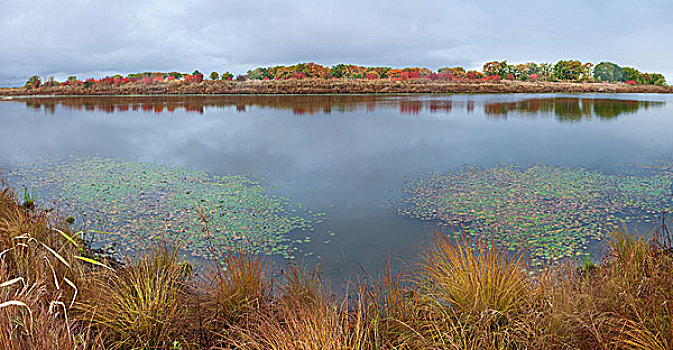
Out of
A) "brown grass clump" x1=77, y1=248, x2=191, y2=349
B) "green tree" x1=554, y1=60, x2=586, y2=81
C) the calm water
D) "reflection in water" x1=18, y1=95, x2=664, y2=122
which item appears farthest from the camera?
"green tree" x1=554, y1=60, x2=586, y2=81

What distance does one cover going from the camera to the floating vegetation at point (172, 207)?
5.55m

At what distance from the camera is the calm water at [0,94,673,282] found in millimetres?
6289

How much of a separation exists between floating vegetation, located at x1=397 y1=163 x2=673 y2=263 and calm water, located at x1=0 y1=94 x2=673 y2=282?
2.26 ft

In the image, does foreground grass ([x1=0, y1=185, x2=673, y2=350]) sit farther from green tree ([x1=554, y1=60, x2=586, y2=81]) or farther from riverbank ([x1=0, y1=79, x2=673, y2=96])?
green tree ([x1=554, y1=60, x2=586, y2=81])

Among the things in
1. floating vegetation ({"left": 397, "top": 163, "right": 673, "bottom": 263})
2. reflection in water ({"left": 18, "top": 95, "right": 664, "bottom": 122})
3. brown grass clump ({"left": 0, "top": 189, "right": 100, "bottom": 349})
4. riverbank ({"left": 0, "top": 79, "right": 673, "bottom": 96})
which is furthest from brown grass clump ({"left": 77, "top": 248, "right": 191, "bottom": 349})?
riverbank ({"left": 0, "top": 79, "right": 673, "bottom": 96})

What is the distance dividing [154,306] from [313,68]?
185ft

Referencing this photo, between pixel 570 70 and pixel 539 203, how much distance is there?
64.7m

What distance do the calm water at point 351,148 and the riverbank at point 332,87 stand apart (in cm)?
2684

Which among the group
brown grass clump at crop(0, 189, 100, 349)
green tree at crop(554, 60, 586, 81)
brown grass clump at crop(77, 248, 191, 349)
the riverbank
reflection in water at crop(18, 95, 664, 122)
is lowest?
brown grass clump at crop(77, 248, 191, 349)

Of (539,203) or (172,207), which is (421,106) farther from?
(172,207)

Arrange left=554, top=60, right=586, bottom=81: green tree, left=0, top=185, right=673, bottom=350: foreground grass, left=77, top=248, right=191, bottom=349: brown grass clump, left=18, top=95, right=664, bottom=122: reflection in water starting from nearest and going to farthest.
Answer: left=0, top=185, right=673, bottom=350: foreground grass
left=77, top=248, right=191, bottom=349: brown grass clump
left=18, top=95, right=664, bottom=122: reflection in water
left=554, top=60, right=586, bottom=81: green tree

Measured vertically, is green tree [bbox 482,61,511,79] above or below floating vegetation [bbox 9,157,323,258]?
above

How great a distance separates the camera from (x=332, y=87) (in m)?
49.8

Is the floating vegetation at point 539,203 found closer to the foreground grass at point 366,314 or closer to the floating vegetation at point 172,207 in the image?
the foreground grass at point 366,314
